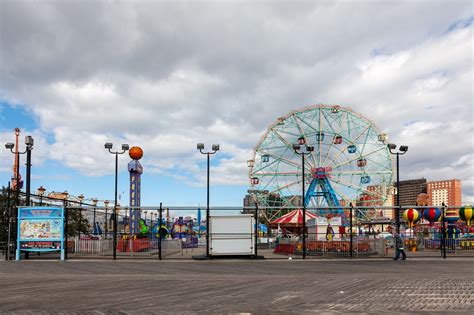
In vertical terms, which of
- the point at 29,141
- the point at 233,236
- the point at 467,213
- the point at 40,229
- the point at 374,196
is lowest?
the point at 233,236

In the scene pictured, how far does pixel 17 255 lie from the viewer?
75.5 ft

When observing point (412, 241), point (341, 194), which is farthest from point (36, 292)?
point (341, 194)

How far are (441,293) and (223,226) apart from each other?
13.4 meters

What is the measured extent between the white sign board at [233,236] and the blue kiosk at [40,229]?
7662 millimetres

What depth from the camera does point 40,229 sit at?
2322 cm

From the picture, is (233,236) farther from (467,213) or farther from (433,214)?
(433,214)

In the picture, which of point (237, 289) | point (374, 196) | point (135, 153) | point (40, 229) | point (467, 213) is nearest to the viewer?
point (237, 289)

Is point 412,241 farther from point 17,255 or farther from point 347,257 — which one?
point 17,255

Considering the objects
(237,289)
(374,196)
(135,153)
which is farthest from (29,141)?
(374,196)

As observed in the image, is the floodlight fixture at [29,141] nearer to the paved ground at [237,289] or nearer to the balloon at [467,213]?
the paved ground at [237,289]

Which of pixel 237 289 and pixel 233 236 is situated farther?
pixel 233 236

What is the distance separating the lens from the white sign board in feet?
76.9

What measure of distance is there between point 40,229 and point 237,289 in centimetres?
1461

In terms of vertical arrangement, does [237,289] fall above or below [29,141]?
below
